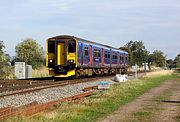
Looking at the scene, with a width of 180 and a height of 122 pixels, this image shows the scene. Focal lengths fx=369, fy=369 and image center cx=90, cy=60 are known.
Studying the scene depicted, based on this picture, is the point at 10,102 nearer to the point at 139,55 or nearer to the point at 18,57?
the point at 18,57

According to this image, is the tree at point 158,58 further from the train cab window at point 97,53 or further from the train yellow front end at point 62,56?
the train yellow front end at point 62,56

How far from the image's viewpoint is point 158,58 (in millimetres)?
132125

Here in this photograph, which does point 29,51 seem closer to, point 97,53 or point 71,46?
point 97,53

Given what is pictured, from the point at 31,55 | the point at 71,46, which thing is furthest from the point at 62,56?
the point at 31,55

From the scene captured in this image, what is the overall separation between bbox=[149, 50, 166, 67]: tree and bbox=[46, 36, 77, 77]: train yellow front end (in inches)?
4018

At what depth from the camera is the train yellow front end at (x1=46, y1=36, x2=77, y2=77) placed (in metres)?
29.2

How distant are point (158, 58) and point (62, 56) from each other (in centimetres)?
10588

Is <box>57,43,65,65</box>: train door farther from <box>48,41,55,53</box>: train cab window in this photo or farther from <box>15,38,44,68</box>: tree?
<box>15,38,44,68</box>: tree

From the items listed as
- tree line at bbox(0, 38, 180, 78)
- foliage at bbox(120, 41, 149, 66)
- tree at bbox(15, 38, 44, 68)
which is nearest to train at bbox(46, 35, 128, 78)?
tree line at bbox(0, 38, 180, 78)

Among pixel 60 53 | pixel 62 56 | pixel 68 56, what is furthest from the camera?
pixel 60 53

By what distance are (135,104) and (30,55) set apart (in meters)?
59.2

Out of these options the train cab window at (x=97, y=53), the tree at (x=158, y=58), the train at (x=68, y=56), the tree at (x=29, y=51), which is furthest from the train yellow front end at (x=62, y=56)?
the tree at (x=158, y=58)

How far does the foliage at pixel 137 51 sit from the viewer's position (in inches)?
3514

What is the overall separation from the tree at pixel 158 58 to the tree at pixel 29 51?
6342cm
